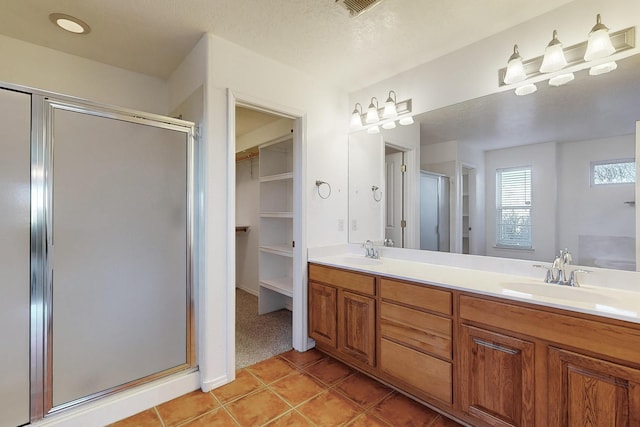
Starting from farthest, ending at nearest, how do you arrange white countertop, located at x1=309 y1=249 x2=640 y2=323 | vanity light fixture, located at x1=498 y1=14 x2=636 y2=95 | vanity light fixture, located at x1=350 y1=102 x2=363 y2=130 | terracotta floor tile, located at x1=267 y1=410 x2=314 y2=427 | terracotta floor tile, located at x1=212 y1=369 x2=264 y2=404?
vanity light fixture, located at x1=350 y1=102 x2=363 y2=130
terracotta floor tile, located at x1=212 y1=369 x2=264 y2=404
terracotta floor tile, located at x1=267 y1=410 x2=314 y2=427
vanity light fixture, located at x1=498 y1=14 x2=636 y2=95
white countertop, located at x1=309 y1=249 x2=640 y2=323

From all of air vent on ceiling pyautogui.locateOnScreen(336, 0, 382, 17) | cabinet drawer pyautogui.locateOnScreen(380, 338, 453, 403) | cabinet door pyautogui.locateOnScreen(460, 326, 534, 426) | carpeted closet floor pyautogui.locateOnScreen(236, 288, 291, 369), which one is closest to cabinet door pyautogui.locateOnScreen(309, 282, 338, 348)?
carpeted closet floor pyautogui.locateOnScreen(236, 288, 291, 369)

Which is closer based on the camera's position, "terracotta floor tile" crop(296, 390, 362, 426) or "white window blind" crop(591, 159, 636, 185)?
"white window blind" crop(591, 159, 636, 185)

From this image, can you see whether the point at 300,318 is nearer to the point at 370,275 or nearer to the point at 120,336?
the point at 370,275

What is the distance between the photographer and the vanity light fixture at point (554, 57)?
5.24 feet

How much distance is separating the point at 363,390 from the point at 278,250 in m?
1.62

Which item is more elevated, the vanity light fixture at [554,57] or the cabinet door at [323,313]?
the vanity light fixture at [554,57]

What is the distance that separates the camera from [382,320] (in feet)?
6.47

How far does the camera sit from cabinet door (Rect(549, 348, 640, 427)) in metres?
1.12

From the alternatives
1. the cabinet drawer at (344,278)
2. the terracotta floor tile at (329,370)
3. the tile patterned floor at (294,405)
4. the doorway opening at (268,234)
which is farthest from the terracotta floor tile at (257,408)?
the cabinet drawer at (344,278)

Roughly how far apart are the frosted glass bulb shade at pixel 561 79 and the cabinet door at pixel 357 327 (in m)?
1.75

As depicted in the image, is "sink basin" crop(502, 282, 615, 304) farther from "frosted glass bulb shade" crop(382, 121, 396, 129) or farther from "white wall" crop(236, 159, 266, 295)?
"white wall" crop(236, 159, 266, 295)

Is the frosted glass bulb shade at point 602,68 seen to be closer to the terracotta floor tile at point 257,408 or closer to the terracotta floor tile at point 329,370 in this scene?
the terracotta floor tile at point 329,370

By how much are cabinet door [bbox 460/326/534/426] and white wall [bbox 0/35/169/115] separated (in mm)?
3130

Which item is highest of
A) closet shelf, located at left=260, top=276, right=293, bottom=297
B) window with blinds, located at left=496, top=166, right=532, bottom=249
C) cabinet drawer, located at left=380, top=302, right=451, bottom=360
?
window with blinds, located at left=496, top=166, right=532, bottom=249
